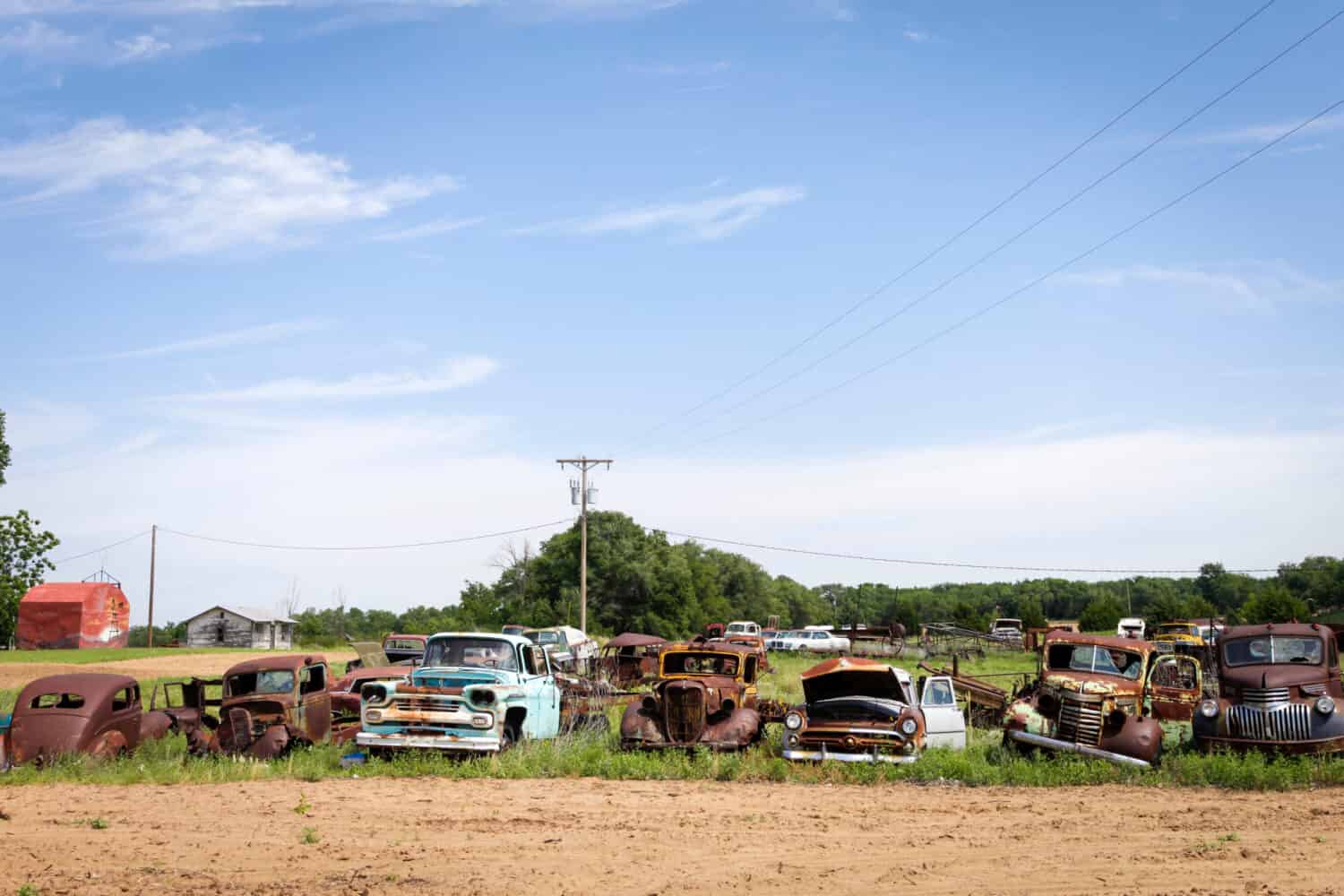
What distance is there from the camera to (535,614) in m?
76.2

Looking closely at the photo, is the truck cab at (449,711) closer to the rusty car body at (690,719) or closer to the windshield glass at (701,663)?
the rusty car body at (690,719)

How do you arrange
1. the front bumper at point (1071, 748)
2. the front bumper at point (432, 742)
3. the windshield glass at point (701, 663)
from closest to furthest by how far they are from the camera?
the front bumper at point (1071, 748)
the front bumper at point (432, 742)
the windshield glass at point (701, 663)

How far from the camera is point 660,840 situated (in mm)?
11727

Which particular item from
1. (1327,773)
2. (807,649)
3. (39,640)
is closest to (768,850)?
(1327,773)

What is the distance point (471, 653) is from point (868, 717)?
6175 mm

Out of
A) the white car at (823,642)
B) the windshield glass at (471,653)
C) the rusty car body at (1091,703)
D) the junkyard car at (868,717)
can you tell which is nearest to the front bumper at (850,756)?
the junkyard car at (868,717)

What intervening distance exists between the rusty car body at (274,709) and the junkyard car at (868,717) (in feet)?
24.2

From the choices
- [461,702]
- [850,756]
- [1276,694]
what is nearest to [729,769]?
[850,756]

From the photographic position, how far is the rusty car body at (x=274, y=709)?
17156mm

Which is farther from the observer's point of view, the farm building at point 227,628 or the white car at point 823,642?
the farm building at point 227,628

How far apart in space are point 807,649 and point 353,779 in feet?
139

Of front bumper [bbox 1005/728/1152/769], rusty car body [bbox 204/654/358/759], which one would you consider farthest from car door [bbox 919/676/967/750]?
rusty car body [bbox 204/654/358/759]

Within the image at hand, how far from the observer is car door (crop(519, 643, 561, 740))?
705 inches

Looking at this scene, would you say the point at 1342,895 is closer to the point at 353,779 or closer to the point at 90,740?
the point at 353,779
